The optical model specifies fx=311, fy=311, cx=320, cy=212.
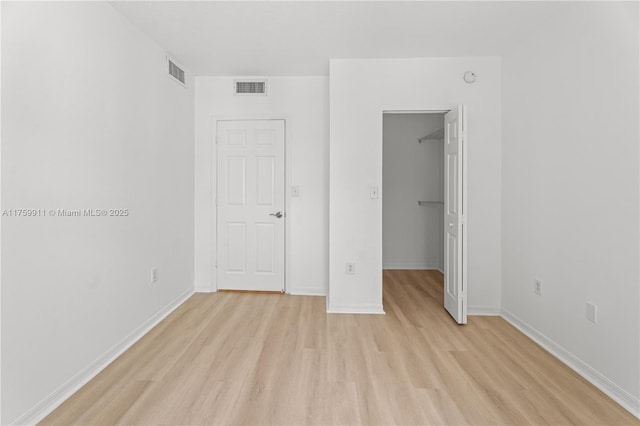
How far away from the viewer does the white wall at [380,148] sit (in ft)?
10.8

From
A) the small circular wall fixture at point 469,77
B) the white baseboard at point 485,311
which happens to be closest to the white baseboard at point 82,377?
the white baseboard at point 485,311

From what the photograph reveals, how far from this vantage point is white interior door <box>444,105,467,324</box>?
2.95m

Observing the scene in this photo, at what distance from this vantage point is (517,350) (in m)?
2.55

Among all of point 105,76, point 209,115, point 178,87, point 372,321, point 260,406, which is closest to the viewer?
point 260,406

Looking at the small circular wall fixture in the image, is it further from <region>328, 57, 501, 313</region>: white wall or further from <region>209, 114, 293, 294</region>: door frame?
<region>209, 114, 293, 294</region>: door frame

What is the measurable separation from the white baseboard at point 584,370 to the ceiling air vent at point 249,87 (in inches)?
149

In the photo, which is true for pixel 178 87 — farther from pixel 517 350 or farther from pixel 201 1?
pixel 517 350

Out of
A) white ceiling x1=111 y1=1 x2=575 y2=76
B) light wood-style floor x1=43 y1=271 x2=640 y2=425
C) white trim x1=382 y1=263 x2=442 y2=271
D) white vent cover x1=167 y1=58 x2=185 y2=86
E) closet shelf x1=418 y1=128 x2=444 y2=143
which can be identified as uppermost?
white ceiling x1=111 y1=1 x2=575 y2=76

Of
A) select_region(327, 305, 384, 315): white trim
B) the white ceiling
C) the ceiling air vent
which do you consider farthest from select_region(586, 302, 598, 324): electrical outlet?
the ceiling air vent

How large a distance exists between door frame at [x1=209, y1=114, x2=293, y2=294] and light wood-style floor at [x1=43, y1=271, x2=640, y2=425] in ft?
2.83

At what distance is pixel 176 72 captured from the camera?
343 cm

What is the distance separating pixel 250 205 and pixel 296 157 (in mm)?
852

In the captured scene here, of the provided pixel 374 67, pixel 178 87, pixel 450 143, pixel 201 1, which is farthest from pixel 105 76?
pixel 450 143

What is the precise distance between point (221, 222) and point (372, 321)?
2223mm
